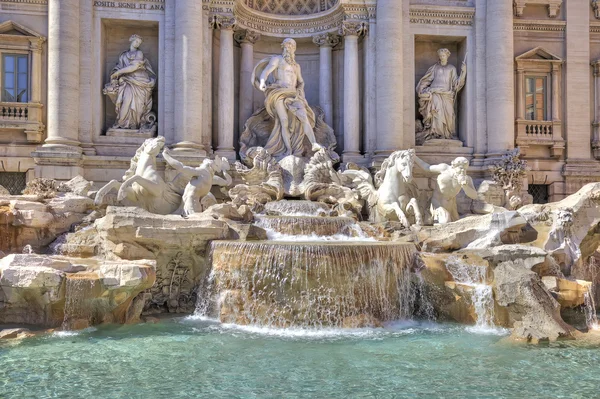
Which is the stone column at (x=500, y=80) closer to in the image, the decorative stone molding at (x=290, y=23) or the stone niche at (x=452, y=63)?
the stone niche at (x=452, y=63)

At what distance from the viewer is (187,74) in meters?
13.5

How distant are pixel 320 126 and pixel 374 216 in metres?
3.67

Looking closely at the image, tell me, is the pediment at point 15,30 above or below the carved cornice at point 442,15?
below

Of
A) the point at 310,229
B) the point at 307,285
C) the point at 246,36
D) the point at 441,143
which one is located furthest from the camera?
the point at 246,36

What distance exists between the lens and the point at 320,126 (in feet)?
48.3

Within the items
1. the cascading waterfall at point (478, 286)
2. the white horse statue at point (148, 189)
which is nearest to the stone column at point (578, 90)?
the cascading waterfall at point (478, 286)

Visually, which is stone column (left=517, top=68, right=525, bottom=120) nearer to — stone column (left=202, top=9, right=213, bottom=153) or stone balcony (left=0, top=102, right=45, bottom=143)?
stone column (left=202, top=9, right=213, bottom=153)

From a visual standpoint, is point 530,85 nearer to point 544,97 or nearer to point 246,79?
point 544,97

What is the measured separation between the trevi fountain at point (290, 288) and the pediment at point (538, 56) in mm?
4926

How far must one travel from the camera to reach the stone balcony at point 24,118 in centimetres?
1344

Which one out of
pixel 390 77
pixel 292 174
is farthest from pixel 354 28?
pixel 292 174

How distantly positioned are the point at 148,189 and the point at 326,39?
6.89 m

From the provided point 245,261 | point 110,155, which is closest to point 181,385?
point 245,261

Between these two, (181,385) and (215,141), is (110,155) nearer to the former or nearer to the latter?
(215,141)
